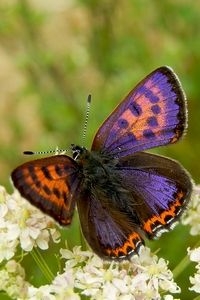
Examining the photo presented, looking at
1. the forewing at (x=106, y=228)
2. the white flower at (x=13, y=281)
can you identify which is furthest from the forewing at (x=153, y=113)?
the white flower at (x=13, y=281)

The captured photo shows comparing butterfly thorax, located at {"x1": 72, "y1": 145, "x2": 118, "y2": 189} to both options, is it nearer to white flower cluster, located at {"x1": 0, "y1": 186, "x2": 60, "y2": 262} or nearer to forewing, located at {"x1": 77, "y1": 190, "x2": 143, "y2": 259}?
forewing, located at {"x1": 77, "y1": 190, "x2": 143, "y2": 259}

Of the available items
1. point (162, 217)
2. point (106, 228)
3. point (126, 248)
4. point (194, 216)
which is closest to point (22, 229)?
point (106, 228)

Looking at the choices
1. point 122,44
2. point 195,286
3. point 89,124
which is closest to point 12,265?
point 195,286

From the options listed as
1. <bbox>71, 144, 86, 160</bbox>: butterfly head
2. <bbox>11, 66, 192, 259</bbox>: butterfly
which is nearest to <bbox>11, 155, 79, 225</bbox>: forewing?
<bbox>11, 66, 192, 259</bbox>: butterfly

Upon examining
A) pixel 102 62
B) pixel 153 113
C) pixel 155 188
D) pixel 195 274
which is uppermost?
pixel 102 62

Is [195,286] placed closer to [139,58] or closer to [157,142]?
[157,142]

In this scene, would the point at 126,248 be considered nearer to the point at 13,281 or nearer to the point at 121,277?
the point at 121,277
